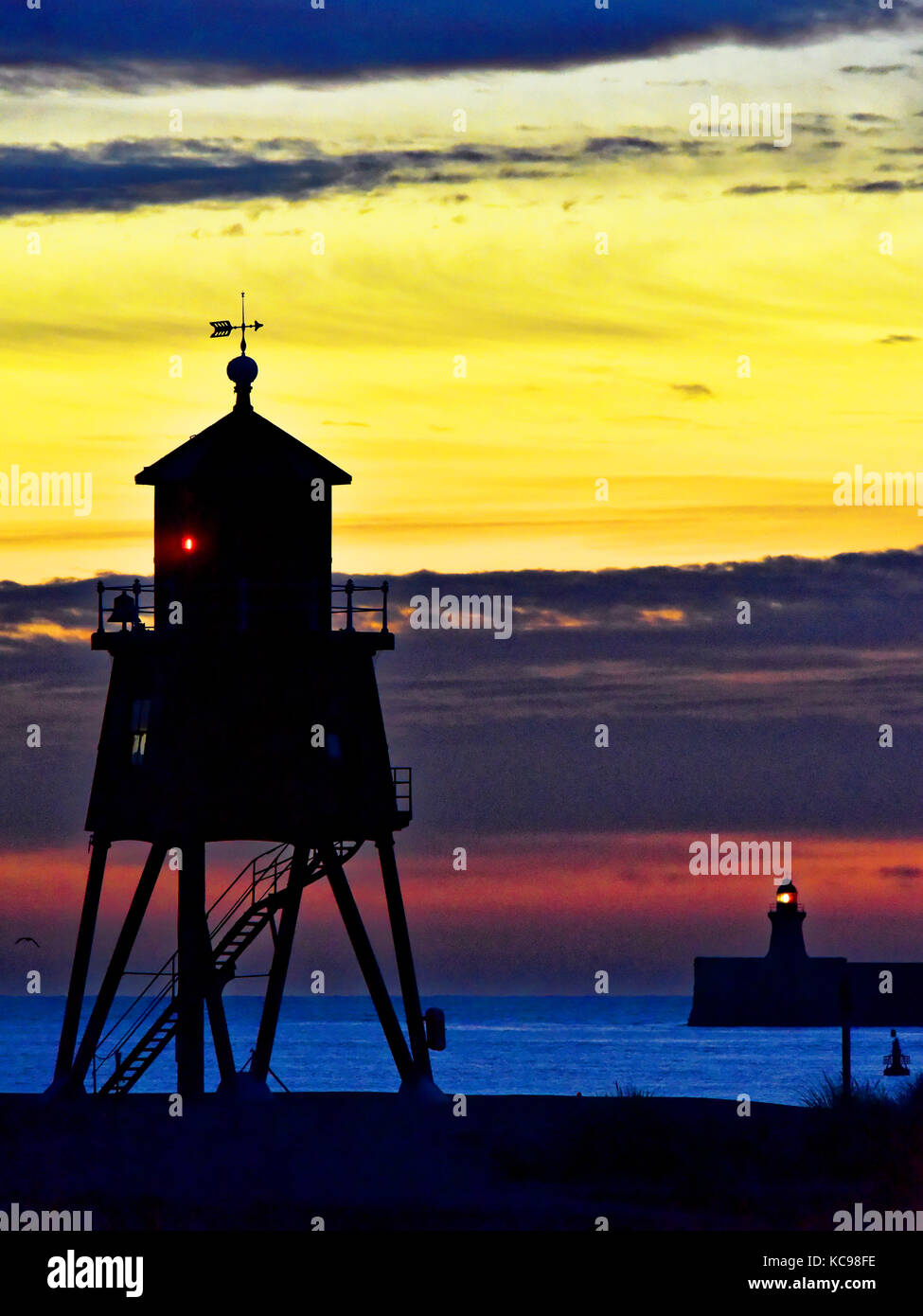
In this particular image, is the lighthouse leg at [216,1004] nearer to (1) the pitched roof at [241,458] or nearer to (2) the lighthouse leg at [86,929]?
(2) the lighthouse leg at [86,929]

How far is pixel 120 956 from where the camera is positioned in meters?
37.8

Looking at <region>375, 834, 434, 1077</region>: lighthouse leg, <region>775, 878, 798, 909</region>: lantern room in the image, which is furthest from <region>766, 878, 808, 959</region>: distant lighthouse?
<region>375, 834, 434, 1077</region>: lighthouse leg

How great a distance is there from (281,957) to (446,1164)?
19.2 feet

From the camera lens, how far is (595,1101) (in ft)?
123

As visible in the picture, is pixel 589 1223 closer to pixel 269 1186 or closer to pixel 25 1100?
pixel 269 1186

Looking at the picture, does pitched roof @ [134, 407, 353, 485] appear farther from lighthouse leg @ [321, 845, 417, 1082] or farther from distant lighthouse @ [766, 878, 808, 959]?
distant lighthouse @ [766, 878, 808, 959]

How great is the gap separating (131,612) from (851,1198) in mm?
16026

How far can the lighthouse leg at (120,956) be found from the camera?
123ft

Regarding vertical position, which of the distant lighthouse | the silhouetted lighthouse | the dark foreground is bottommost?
the distant lighthouse

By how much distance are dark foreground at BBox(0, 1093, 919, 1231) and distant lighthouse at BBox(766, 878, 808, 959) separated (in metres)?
100

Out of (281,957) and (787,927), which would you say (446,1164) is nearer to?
(281,957)

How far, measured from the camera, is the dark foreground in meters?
30.6
